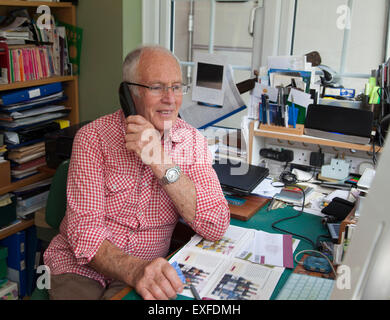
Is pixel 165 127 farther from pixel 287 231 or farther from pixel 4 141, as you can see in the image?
pixel 4 141

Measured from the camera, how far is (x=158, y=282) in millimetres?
1121

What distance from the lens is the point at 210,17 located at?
249 cm

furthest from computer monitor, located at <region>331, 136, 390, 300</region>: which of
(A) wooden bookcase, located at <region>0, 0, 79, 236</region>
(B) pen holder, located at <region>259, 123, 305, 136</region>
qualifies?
(A) wooden bookcase, located at <region>0, 0, 79, 236</region>

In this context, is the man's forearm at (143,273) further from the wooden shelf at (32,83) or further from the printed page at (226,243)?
the wooden shelf at (32,83)

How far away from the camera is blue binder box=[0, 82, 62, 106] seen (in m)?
2.26

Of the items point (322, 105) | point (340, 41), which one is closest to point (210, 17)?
point (340, 41)

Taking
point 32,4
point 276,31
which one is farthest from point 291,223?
point 32,4

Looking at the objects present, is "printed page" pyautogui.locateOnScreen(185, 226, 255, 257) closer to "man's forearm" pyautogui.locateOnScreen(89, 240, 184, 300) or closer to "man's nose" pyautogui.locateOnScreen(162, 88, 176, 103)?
"man's forearm" pyautogui.locateOnScreen(89, 240, 184, 300)

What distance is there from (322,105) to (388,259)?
1.47m

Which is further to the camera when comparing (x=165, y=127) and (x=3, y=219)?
(x=3, y=219)

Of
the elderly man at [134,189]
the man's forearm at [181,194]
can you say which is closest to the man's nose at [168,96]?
the elderly man at [134,189]

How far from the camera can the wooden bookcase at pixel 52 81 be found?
2291 mm

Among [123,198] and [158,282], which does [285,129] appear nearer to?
[123,198]

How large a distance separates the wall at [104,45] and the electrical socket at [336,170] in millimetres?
1347
